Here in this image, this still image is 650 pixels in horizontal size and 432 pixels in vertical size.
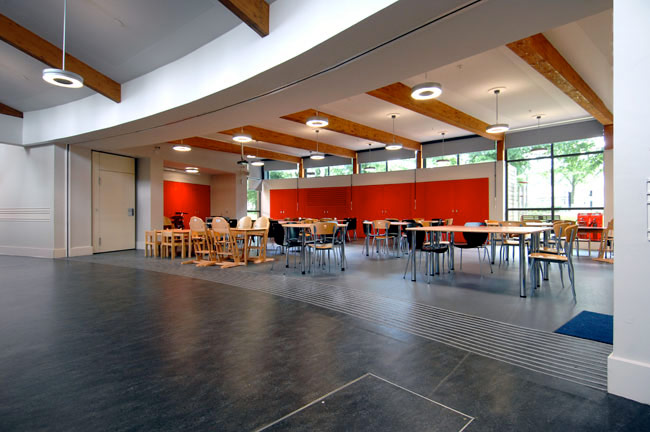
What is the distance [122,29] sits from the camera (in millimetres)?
4805

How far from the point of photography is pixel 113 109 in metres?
6.44

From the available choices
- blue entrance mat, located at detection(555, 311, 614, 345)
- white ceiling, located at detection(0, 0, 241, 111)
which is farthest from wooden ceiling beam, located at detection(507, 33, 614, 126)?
white ceiling, located at detection(0, 0, 241, 111)

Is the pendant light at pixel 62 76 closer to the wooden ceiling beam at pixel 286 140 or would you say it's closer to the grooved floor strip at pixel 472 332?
the grooved floor strip at pixel 472 332

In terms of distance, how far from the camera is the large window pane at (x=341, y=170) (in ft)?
45.5

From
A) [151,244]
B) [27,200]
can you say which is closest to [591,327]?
[151,244]

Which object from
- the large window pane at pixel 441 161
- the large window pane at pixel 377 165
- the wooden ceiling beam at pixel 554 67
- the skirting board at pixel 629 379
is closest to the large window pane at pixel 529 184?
the large window pane at pixel 441 161

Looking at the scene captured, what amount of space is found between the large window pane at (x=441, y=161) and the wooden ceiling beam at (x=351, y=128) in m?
1.04

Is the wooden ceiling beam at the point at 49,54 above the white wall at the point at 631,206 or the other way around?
above

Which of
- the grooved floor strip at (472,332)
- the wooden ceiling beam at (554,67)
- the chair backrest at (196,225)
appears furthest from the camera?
the chair backrest at (196,225)

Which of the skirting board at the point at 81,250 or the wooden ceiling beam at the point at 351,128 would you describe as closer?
the wooden ceiling beam at the point at 351,128

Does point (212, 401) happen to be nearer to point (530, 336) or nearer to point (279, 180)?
point (530, 336)

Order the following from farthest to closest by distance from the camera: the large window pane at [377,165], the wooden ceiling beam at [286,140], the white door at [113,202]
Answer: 1. the large window pane at [377,165]
2. the wooden ceiling beam at [286,140]
3. the white door at [113,202]

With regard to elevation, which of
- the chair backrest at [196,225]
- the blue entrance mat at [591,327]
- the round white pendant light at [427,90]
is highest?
the round white pendant light at [427,90]

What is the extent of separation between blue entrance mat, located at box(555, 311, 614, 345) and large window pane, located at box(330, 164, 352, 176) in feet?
36.9
